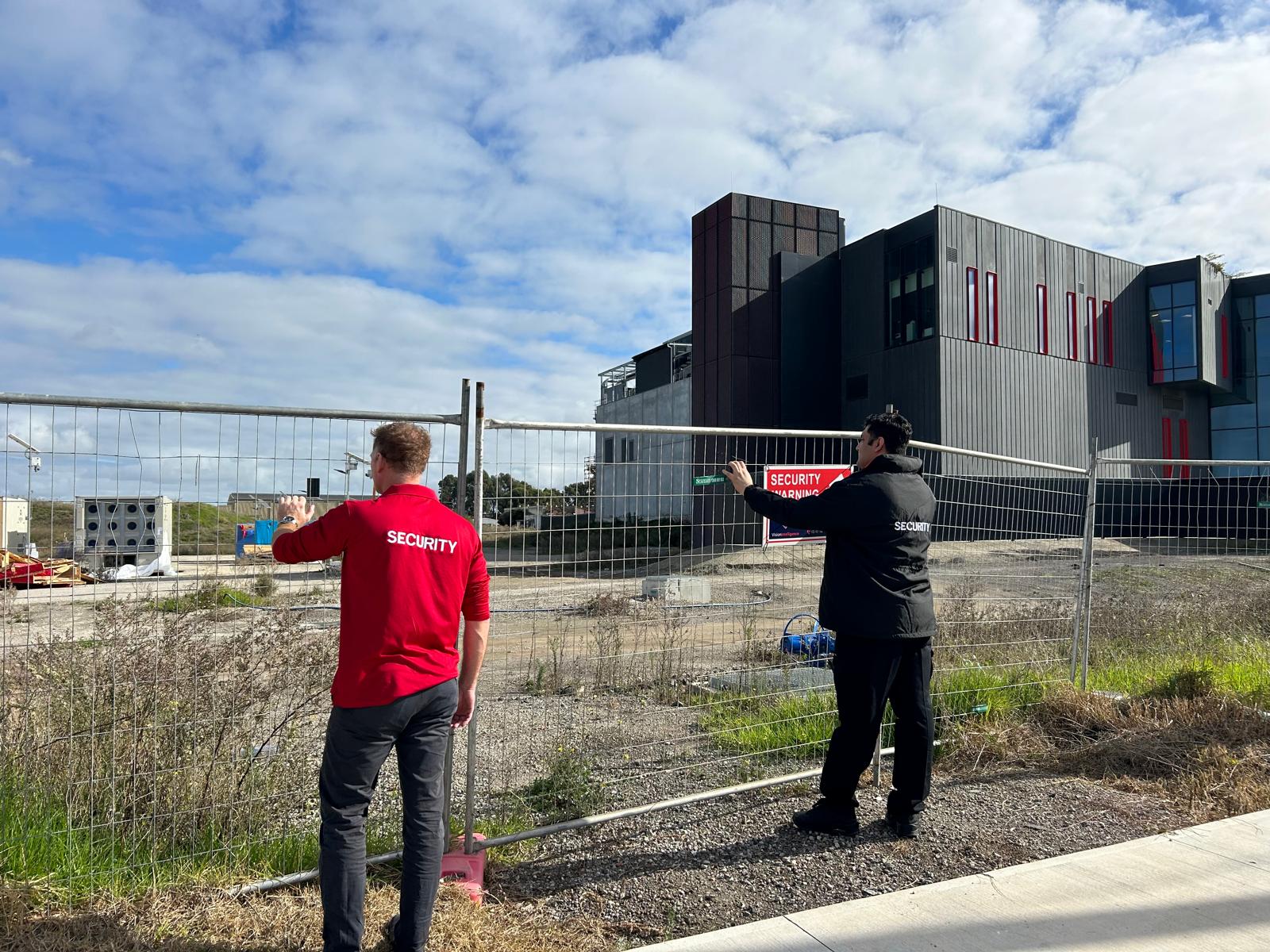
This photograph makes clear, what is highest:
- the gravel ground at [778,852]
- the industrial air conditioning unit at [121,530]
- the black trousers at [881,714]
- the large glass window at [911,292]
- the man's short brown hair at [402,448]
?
the large glass window at [911,292]

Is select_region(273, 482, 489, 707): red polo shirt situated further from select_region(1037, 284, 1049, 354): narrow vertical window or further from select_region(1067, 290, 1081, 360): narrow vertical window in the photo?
select_region(1067, 290, 1081, 360): narrow vertical window

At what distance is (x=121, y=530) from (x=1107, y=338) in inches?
1484

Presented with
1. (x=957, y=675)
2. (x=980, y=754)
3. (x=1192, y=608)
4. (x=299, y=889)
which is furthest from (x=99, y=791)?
(x=1192, y=608)

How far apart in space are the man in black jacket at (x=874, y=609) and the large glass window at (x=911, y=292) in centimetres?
2788

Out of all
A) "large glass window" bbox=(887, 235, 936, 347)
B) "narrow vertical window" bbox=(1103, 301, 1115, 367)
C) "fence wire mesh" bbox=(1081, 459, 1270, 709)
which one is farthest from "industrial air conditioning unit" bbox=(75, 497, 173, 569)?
"narrow vertical window" bbox=(1103, 301, 1115, 367)

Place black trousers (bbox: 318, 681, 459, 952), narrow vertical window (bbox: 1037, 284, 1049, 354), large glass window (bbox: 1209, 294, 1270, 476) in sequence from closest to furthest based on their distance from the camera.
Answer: black trousers (bbox: 318, 681, 459, 952) → narrow vertical window (bbox: 1037, 284, 1049, 354) → large glass window (bbox: 1209, 294, 1270, 476)

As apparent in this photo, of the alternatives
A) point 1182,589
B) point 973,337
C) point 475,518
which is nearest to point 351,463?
point 475,518

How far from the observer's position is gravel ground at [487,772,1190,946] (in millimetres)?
3621

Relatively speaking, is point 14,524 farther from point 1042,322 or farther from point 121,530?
A: point 1042,322

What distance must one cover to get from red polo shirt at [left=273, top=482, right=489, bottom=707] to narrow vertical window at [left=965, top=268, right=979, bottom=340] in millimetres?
30709

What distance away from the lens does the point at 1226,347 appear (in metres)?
36.4

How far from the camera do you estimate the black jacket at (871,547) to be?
13.3 ft

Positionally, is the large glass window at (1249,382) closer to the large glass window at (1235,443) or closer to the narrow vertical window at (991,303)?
→ the large glass window at (1235,443)

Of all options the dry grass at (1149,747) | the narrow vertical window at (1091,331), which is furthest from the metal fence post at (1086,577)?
the narrow vertical window at (1091,331)
